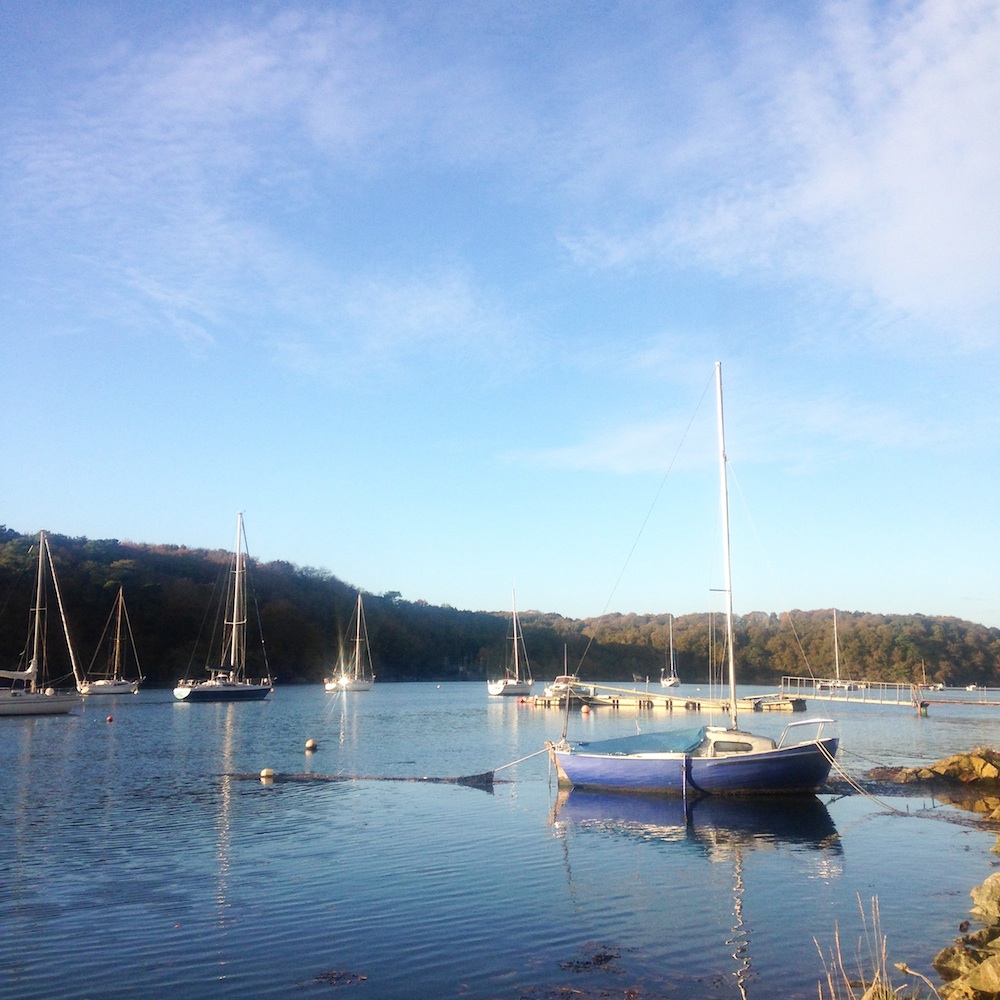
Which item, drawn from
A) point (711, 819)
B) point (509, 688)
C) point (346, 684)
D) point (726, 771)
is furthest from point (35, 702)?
point (711, 819)

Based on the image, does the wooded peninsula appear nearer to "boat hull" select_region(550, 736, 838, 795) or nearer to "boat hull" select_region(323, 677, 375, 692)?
"boat hull" select_region(323, 677, 375, 692)

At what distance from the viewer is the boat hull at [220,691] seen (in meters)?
85.1

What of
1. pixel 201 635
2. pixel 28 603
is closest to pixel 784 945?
pixel 28 603

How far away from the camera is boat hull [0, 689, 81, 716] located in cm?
6462

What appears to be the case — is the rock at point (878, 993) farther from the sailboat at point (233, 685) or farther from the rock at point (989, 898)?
the sailboat at point (233, 685)

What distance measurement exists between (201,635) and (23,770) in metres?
90.1

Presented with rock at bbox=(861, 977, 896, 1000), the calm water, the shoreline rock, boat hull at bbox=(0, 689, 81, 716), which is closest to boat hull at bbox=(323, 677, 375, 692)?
boat hull at bbox=(0, 689, 81, 716)

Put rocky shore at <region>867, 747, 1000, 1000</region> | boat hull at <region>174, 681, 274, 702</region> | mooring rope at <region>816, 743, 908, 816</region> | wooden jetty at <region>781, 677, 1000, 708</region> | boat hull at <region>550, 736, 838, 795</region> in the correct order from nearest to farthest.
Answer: rocky shore at <region>867, 747, 1000, 1000</region>, mooring rope at <region>816, 743, 908, 816</region>, boat hull at <region>550, 736, 838, 795</region>, wooden jetty at <region>781, 677, 1000, 708</region>, boat hull at <region>174, 681, 274, 702</region>

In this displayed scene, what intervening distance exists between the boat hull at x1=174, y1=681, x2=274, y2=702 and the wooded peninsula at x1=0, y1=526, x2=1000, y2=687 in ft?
74.4

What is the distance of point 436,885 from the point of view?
18531 mm

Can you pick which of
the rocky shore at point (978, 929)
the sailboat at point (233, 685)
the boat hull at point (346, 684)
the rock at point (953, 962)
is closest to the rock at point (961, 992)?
the rocky shore at point (978, 929)

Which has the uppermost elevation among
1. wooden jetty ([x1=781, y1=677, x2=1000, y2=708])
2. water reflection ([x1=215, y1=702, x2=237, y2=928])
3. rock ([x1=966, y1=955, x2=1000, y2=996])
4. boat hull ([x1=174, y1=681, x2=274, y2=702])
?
rock ([x1=966, y1=955, x2=1000, y2=996])

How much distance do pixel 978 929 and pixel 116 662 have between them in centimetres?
9713

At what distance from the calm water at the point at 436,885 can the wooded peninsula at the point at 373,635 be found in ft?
191
